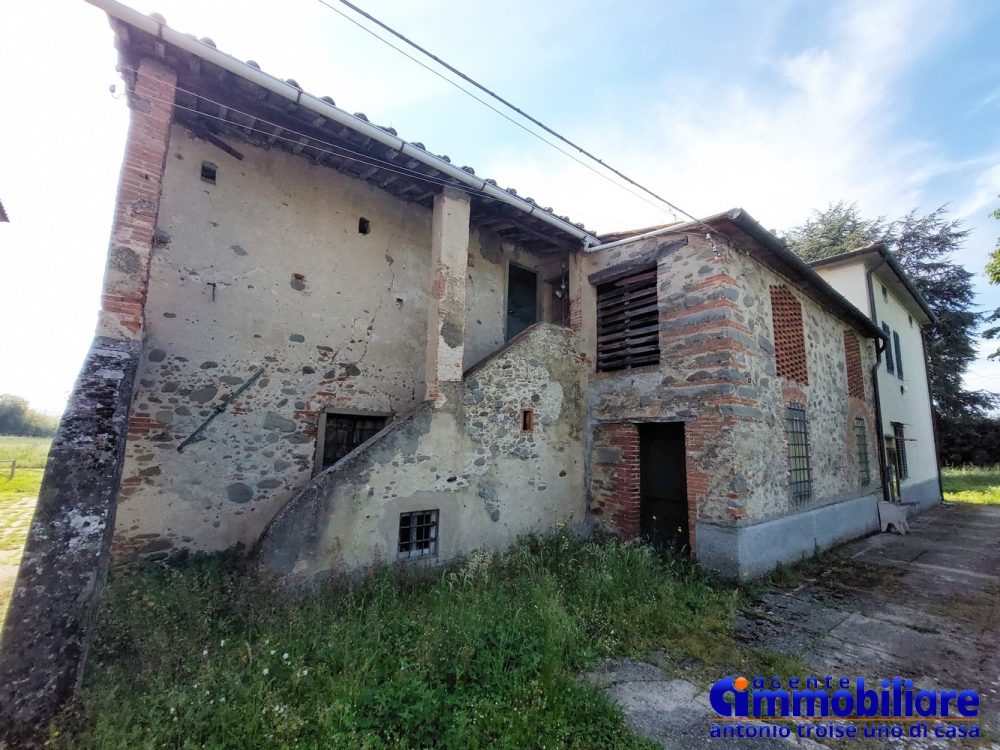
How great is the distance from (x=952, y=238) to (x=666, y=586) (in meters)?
25.1

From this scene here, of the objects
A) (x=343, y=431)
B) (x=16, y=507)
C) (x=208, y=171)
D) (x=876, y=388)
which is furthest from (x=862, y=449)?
(x=16, y=507)

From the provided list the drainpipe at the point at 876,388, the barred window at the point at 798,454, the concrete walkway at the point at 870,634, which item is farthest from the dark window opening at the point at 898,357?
the barred window at the point at 798,454

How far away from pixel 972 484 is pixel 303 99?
26.8 m

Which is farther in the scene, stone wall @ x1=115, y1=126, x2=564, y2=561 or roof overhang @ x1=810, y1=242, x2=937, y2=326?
roof overhang @ x1=810, y1=242, x2=937, y2=326

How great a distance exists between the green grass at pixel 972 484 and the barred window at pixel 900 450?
4692 millimetres

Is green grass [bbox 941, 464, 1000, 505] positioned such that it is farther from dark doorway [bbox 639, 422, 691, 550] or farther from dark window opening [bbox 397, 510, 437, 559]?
dark window opening [bbox 397, 510, 437, 559]

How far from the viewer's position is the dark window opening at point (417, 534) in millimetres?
5375

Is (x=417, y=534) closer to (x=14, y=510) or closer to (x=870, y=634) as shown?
(x=870, y=634)

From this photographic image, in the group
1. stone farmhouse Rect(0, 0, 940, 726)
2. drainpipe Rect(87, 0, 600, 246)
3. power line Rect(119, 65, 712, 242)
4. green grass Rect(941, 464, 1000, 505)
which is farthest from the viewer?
green grass Rect(941, 464, 1000, 505)

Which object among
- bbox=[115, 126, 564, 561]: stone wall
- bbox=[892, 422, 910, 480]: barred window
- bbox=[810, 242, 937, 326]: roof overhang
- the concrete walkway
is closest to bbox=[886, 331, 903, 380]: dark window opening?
bbox=[810, 242, 937, 326]: roof overhang

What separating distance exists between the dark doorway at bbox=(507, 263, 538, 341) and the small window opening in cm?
486

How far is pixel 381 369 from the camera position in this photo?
22.2ft

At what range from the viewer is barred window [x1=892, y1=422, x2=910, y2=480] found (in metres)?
12.2

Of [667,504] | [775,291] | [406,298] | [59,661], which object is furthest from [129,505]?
[775,291]
